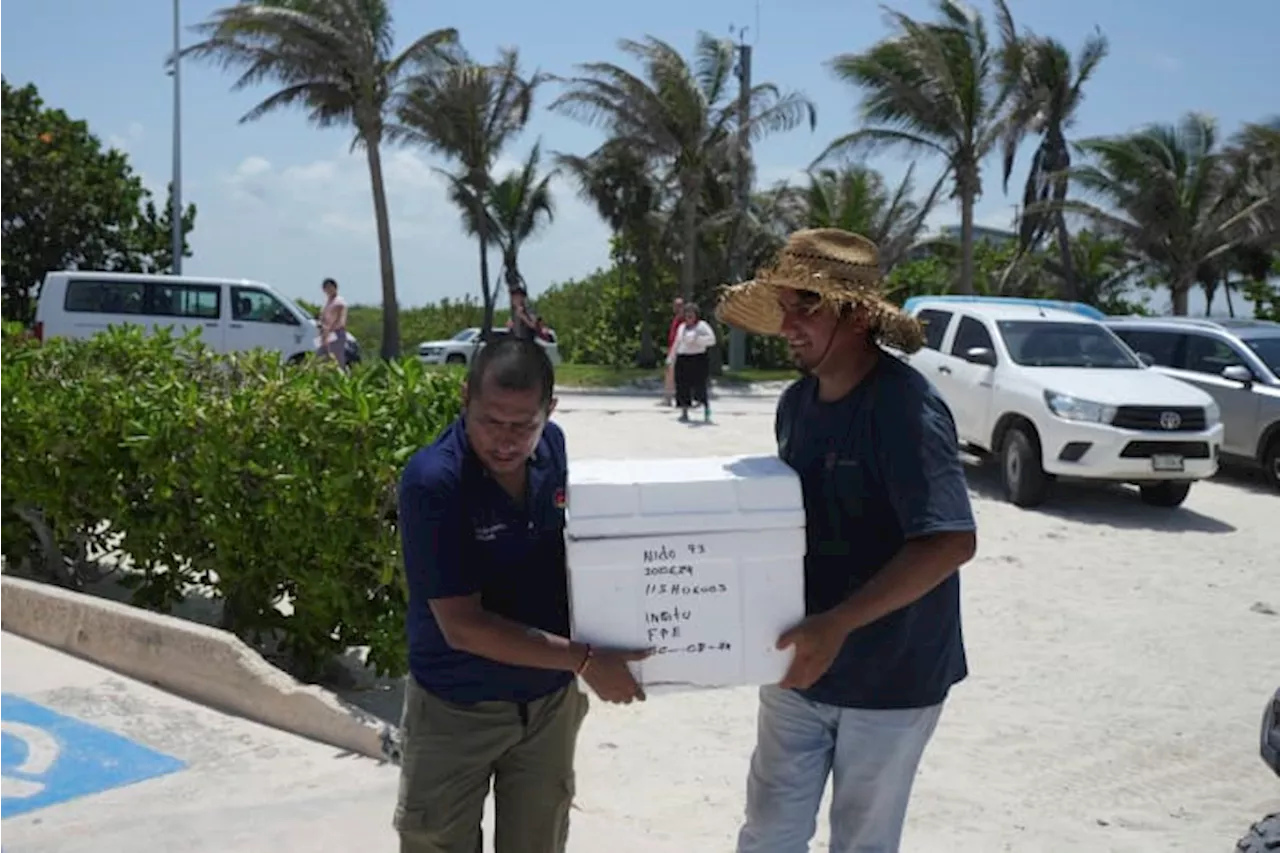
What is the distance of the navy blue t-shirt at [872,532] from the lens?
252cm

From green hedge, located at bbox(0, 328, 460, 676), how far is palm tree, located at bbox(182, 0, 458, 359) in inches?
911

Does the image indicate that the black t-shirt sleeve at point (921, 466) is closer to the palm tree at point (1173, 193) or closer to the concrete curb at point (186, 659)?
the concrete curb at point (186, 659)

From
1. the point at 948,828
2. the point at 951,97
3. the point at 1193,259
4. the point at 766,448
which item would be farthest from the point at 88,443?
the point at 1193,259

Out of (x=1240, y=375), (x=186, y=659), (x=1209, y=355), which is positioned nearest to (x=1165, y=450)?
(x=1240, y=375)

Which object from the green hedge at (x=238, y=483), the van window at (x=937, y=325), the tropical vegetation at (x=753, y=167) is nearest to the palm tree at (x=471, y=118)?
the tropical vegetation at (x=753, y=167)

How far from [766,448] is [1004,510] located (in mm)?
3623

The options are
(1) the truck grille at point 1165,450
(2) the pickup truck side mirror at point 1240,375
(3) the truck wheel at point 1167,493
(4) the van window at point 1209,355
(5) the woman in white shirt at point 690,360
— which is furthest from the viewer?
Answer: (5) the woman in white shirt at point 690,360

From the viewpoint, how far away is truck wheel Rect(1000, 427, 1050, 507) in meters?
10.6

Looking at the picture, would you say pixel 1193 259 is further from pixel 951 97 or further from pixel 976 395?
pixel 976 395

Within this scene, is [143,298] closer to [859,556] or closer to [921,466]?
[859,556]

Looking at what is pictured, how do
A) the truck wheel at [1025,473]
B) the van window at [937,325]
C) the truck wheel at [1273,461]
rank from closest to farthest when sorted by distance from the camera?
the truck wheel at [1025,473], the truck wheel at [1273,461], the van window at [937,325]

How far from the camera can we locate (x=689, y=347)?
17266 mm

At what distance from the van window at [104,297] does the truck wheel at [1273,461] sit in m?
16.6

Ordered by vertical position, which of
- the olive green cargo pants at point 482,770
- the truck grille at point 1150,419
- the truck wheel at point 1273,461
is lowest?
the olive green cargo pants at point 482,770
